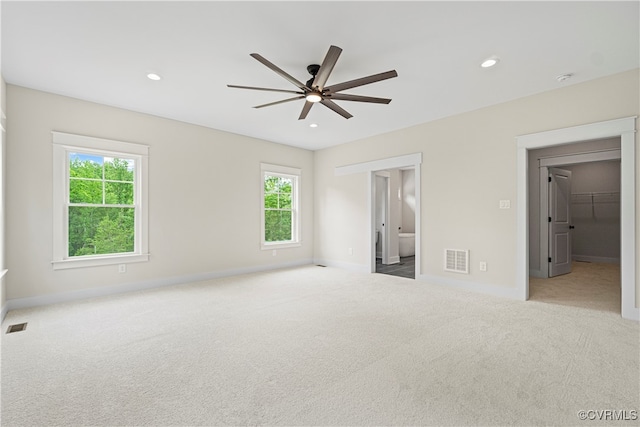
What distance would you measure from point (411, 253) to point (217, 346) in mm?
6688

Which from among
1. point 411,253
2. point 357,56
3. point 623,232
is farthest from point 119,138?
point 411,253

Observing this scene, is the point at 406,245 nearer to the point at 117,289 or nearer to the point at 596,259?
the point at 596,259

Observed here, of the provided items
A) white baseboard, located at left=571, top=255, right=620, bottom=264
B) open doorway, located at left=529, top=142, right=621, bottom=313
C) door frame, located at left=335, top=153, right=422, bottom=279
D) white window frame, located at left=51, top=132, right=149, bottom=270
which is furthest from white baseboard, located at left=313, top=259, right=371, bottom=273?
white baseboard, located at left=571, top=255, right=620, bottom=264

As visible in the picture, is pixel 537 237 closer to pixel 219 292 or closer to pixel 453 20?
pixel 453 20

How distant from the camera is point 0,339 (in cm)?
272

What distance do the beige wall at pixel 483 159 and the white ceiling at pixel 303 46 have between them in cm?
24

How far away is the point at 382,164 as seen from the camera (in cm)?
571

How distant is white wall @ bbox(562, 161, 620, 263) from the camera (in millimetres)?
7086

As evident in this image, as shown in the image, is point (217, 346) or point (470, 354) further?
point (217, 346)

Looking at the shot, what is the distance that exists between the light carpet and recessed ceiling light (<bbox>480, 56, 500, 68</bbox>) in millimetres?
2714

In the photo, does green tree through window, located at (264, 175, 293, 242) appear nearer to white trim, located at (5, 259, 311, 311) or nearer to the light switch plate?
white trim, located at (5, 259, 311, 311)

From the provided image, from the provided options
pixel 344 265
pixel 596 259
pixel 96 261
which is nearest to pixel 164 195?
pixel 96 261

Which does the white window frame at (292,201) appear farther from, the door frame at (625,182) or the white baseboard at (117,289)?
the door frame at (625,182)

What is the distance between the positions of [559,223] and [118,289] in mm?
7747
